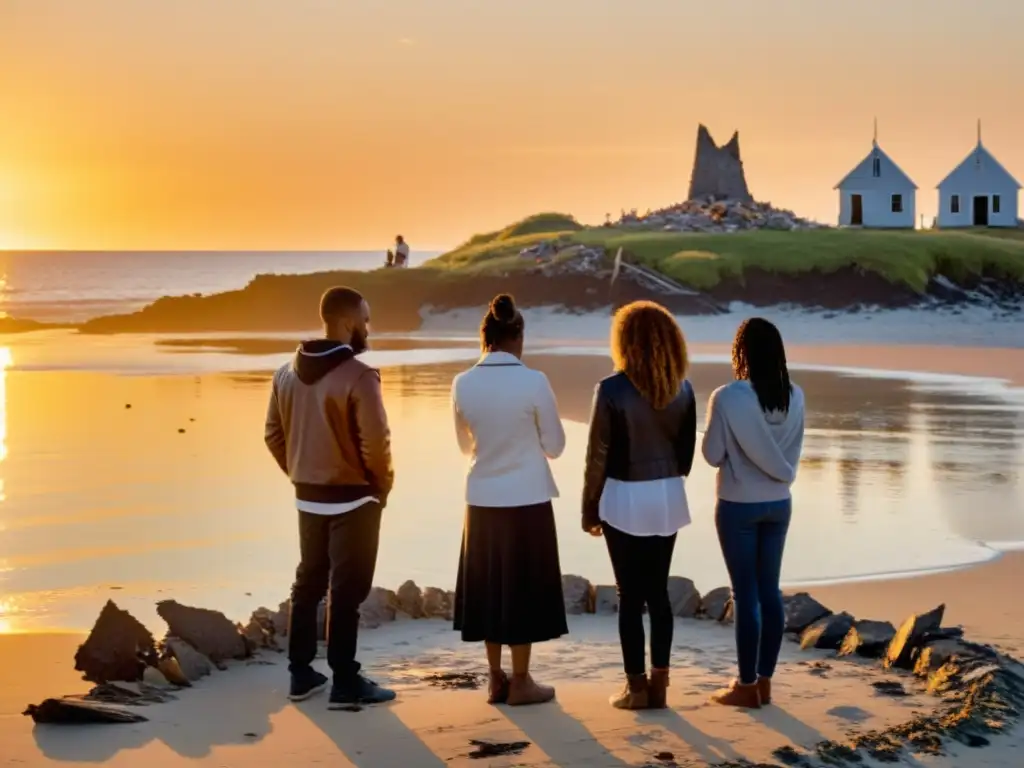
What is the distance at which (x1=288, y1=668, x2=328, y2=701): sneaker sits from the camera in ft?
23.6

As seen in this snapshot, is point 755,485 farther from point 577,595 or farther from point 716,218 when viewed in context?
point 716,218

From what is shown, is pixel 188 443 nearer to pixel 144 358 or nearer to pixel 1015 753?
pixel 1015 753

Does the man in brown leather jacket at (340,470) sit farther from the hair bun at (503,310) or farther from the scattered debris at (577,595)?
the scattered debris at (577,595)

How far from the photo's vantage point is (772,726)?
6680mm

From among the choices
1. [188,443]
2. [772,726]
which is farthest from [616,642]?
[188,443]

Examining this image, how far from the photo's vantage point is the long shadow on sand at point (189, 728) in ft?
20.9

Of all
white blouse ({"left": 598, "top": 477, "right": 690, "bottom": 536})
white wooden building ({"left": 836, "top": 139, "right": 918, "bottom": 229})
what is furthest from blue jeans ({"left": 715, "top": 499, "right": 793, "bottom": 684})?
white wooden building ({"left": 836, "top": 139, "right": 918, "bottom": 229})

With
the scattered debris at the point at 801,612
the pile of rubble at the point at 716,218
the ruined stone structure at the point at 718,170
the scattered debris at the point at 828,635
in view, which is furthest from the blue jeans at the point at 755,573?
the ruined stone structure at the point at 718,170

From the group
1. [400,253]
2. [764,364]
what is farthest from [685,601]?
[400,253]

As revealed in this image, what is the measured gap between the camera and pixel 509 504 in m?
7.04

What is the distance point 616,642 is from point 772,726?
192 cm

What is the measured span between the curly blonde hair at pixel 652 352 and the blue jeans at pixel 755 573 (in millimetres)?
623

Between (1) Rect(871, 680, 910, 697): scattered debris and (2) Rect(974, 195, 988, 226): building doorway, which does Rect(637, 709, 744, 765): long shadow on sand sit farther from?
(2) Rect(974, 195, 988, 226): building doorway

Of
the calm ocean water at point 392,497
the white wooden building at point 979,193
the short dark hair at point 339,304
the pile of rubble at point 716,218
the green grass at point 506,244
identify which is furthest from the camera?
the white wooden building at point 979,193
